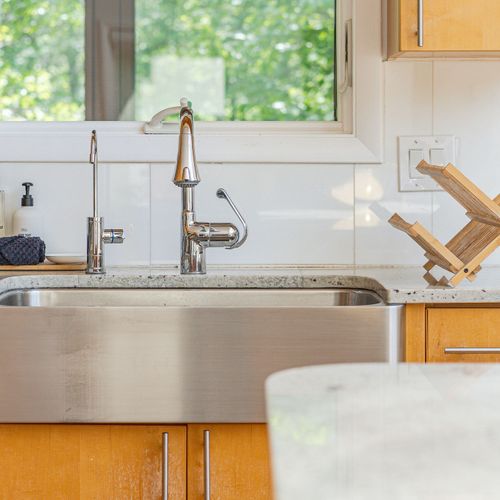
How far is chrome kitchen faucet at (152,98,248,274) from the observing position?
187 cm

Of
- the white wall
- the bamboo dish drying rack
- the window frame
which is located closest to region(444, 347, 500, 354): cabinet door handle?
the bamboo dish drying rack

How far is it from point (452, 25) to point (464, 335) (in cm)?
71

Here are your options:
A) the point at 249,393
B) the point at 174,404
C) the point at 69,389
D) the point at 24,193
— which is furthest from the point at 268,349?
the point at 24,193

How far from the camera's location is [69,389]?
1.53 m

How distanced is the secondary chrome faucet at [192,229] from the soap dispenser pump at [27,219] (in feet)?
1.35

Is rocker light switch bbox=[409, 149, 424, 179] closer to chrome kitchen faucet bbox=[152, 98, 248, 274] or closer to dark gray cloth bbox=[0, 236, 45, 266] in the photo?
chrome kitchen faucet bbox=[152, 98, 248, 274]

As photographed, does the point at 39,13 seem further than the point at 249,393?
Yes

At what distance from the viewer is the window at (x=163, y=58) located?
2273 millimetres

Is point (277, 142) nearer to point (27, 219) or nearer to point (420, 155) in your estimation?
point (420, 155)

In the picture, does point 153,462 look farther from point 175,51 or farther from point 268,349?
point 175,51

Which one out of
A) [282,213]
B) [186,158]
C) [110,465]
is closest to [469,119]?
[282,213]

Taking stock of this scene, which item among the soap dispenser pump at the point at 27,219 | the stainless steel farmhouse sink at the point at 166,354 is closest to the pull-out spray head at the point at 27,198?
the soap dispenser pump at the point at 27,219

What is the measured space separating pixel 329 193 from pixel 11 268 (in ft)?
2.58

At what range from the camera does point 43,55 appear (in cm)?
231
